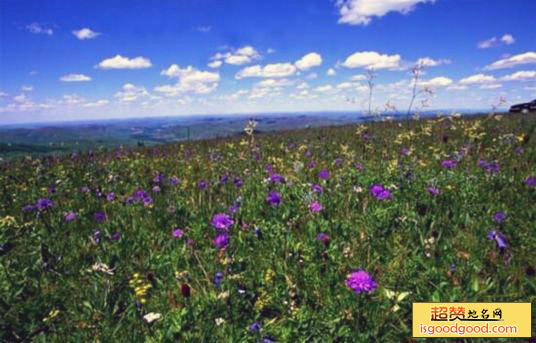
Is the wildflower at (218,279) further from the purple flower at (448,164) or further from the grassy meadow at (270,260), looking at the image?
the purple flower at (448,164)

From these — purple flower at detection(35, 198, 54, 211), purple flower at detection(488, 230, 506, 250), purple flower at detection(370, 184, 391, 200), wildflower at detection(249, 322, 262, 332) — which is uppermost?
purple flower at detection(370, 184, 391, 200)

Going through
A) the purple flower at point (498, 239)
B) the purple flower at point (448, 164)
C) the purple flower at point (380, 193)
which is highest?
the purple flower at point (448, 164)

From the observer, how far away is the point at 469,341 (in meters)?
2.54

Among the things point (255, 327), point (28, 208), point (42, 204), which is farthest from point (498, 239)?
point (28, 208)

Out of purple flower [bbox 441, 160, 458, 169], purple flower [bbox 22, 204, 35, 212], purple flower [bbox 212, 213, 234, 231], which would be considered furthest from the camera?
purple flower [bbox 441, 160, 458, 169]

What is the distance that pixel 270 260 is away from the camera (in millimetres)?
3623

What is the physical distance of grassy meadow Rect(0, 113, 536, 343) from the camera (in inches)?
110

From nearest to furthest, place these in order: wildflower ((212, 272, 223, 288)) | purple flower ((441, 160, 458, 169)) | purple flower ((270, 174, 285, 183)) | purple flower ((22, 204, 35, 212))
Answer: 1. wildflower ((212, 272, 223, 288))
2. purple flower ((22, 204, 35, 212))
3. purple flower ((270, 174, 285, 183))
4. purple flower ((441, 160, 458, 169))

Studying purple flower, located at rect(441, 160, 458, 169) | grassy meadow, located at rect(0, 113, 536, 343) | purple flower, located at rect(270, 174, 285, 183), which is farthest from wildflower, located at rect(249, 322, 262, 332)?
purple flower, located at rect(441, 160, 458, 169)

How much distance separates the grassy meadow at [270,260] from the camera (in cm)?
281

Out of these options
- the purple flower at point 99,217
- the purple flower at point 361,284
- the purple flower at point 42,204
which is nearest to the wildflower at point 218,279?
the purple flower at point 361,284

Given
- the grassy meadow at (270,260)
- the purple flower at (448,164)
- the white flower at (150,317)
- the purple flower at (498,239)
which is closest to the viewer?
the white flower at (150,317)

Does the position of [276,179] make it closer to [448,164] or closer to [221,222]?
[221,222]

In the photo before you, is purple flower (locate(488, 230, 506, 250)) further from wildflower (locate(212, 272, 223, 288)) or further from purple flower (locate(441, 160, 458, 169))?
purple flower (locate(441, 160, 458, 169))
